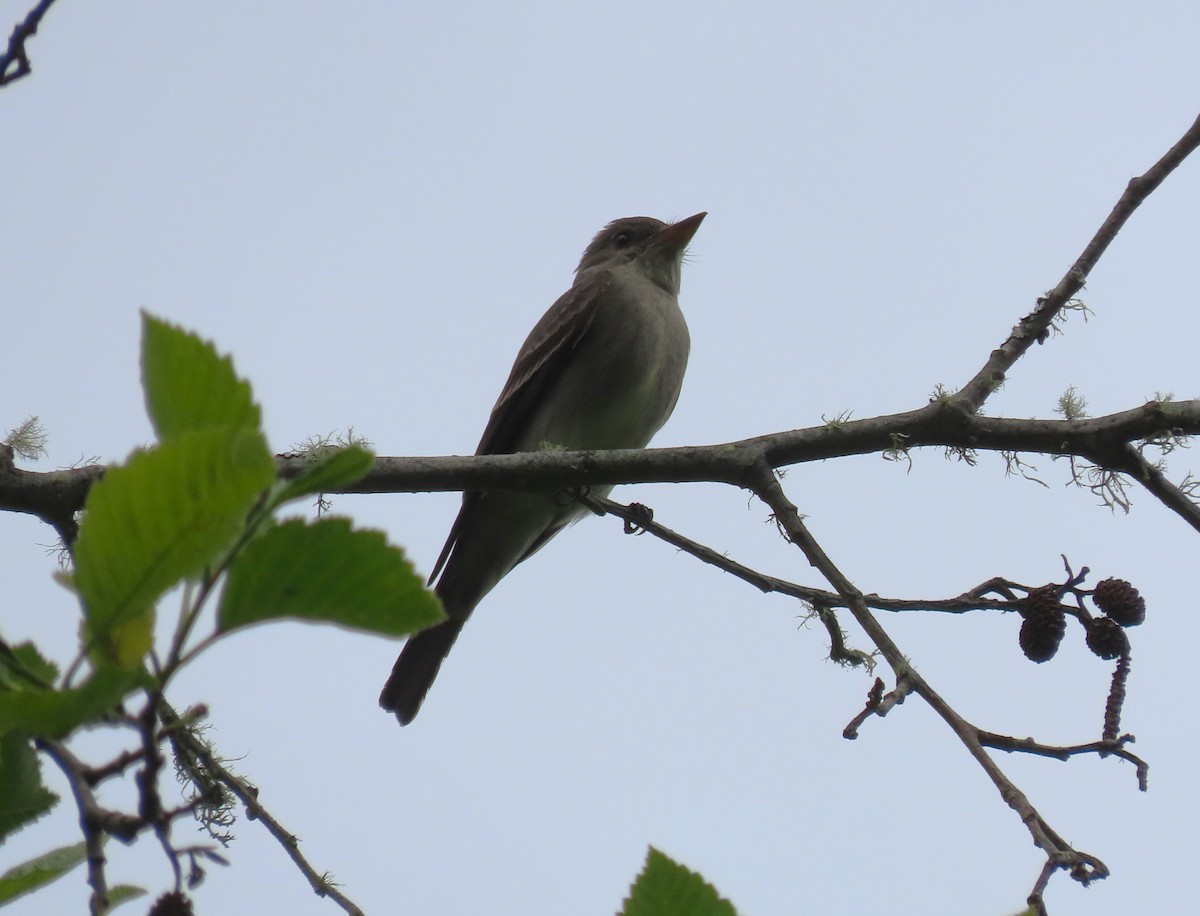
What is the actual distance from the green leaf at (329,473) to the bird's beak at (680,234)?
22.1ft

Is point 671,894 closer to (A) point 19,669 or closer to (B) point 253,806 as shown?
(A) point 19,669

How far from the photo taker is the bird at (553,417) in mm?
5859

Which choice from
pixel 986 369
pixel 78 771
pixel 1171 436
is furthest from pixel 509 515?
pixel 78 771

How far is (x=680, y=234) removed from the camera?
7.67 metres

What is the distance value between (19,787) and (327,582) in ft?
1.42

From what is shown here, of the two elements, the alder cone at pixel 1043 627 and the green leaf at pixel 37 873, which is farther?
the alder cone at pixel 1043 627

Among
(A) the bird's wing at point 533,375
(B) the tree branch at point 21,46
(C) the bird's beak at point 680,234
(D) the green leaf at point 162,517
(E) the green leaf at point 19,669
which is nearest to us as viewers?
(D) the green leaf at point 162,517

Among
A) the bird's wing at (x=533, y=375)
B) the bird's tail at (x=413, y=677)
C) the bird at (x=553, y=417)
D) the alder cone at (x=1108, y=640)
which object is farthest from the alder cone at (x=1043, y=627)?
the bird's wing at (x=533, y=375)

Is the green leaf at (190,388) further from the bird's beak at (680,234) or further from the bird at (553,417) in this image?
the bird's beak at (680,234)

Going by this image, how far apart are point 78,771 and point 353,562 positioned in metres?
0.33

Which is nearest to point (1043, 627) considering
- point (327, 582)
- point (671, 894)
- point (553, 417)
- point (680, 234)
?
point (671, 894)

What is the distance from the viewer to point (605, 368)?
6258mm

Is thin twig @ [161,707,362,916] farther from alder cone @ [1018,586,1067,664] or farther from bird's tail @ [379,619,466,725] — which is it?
bird's tail @ [379,619,466,725]

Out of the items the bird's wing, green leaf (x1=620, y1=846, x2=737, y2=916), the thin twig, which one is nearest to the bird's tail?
the bird's wing
